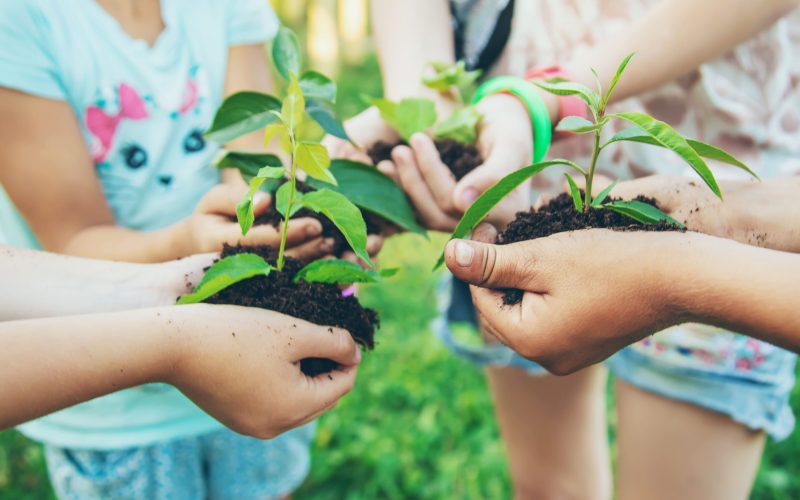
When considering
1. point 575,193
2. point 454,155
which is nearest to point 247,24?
point 454,155

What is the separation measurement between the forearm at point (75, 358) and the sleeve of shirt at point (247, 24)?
0.78 m

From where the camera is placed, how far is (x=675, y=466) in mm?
1174

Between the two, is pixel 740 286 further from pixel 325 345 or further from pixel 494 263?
pixel 325 345

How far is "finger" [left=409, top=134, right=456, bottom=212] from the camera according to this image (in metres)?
1.14

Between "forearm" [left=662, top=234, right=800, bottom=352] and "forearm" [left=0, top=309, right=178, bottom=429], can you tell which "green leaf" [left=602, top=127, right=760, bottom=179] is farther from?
"forearm" [left=0, top=309, right=178, bottom=429]

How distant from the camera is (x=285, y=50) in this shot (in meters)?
1.10

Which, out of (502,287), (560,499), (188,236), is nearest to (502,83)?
(502,287)

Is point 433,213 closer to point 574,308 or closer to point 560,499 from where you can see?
point 574,308

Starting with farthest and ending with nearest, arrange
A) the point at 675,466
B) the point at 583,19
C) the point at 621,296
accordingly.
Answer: the point at 583,19
the point at 675,466
the point at 621,296

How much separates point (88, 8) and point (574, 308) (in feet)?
3.34

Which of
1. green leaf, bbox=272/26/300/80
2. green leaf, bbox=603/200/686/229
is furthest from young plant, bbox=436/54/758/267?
green leaf, bbox=272/26/300/80

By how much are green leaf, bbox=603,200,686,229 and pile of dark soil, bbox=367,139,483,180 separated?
0.38 m

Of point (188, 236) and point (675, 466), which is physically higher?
point (188, 236)

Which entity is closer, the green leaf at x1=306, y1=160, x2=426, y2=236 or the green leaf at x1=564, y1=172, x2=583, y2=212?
the green leaf at x1=564, y1=172, x2=583, y2=212
